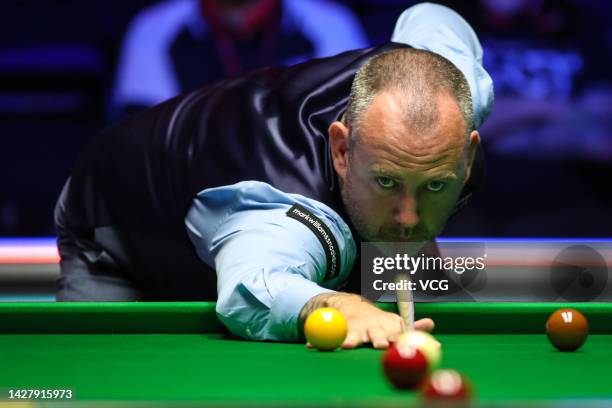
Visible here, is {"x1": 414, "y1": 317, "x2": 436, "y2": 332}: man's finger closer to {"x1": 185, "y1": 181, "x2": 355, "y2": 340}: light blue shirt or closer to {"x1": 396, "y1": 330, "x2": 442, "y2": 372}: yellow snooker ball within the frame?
{"x1": 185, "y1": 181, "x2": 355, "y2": 340}: light blue shirt

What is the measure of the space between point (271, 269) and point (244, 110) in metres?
0.95

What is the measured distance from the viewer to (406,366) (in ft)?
5.84

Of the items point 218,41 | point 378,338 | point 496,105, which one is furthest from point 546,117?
point 378,338

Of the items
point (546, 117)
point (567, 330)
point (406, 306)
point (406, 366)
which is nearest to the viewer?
point (406, 366)

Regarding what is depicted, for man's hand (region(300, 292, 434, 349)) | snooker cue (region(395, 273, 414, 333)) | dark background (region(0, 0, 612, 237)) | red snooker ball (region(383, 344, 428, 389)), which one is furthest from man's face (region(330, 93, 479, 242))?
dark background (region(0, 0, 612, 237))

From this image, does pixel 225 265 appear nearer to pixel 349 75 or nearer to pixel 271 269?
pixel 271 269

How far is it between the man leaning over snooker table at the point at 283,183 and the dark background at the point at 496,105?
332cm

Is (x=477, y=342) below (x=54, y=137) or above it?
below

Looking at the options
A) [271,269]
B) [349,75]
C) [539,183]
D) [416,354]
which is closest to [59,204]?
[349,75]

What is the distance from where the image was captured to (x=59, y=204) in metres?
4.15

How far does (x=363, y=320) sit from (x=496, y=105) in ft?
16.2

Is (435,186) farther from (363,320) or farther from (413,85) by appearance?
(363,320)

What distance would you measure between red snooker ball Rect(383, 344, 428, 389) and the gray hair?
124 centimetres

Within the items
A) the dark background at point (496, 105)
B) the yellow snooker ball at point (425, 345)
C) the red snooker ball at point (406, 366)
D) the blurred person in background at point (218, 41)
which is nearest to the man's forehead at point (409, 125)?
the yellow snooker ball at point (425, 345)
